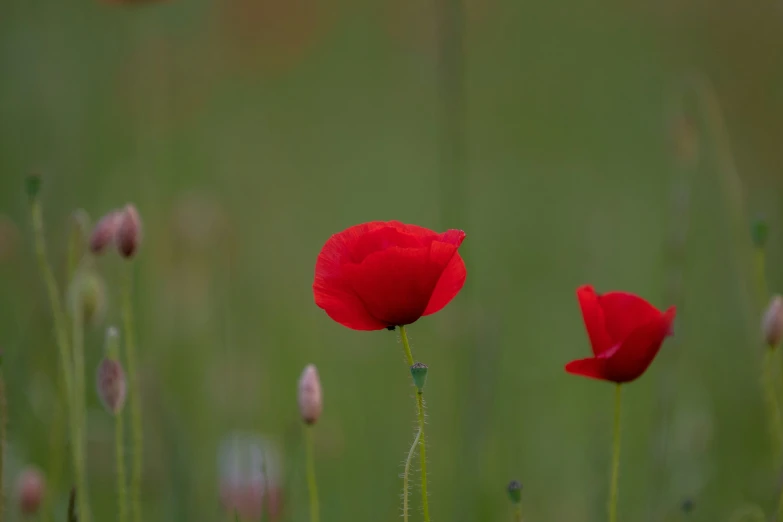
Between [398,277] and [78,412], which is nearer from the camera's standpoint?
[398,277]

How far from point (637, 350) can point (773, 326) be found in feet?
0.61

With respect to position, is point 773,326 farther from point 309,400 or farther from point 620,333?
point 309,400

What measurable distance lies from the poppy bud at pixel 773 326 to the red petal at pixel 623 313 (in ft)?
0.53

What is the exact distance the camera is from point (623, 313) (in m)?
0.80

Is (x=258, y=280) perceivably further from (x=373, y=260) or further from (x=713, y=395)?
(x=373, y=260)

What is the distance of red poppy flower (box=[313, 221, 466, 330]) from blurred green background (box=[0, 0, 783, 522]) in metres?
0.41

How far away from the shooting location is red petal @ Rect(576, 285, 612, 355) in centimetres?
77

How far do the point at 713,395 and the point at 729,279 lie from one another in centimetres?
52

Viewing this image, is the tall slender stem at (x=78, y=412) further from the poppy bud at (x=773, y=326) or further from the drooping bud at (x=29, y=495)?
the poppy bud at (x=773, y=326)

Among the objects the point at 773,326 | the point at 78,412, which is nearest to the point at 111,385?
the point at 78,412

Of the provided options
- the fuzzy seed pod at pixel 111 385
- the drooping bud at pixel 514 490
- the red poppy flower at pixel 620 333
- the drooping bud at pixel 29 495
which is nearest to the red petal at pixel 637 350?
the red poppy flower at pixel 620 333

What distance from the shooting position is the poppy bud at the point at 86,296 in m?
0.92

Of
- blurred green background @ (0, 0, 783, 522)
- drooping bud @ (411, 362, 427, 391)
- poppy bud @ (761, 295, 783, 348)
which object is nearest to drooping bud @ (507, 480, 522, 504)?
drooping bud @ (411, 362, 427, 391)

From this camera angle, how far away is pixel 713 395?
2100mm
